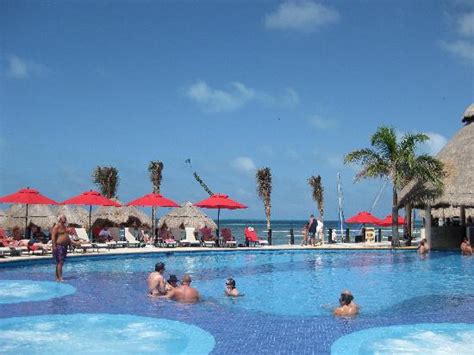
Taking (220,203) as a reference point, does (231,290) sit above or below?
below

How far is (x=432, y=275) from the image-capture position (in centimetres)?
1534

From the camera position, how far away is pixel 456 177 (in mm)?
23109

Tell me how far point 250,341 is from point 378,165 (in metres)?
18.8

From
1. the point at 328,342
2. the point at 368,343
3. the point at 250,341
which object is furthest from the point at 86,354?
the point at 368,343

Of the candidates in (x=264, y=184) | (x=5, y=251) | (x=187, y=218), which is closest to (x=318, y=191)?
(x=264, y=184)

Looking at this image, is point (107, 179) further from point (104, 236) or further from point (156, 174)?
point (104, 236)

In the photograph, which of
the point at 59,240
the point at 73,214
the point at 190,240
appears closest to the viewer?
the point at 59,240

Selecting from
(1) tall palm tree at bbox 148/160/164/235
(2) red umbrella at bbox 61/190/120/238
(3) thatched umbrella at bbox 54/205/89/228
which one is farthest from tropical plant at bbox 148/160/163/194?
(2) red umbrella at bbox 61/190/120/238

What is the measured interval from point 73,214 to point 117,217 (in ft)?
9.97

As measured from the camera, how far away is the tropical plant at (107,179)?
4156cm

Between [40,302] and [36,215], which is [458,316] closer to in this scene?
[40,302]

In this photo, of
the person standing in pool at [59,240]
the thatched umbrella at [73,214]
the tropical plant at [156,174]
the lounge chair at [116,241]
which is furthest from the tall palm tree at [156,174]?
the person standing in pool at [59,240]

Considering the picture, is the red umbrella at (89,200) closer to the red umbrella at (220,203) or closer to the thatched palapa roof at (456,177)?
the red umbrella at (220,203)

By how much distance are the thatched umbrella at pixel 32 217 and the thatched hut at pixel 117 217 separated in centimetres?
228
